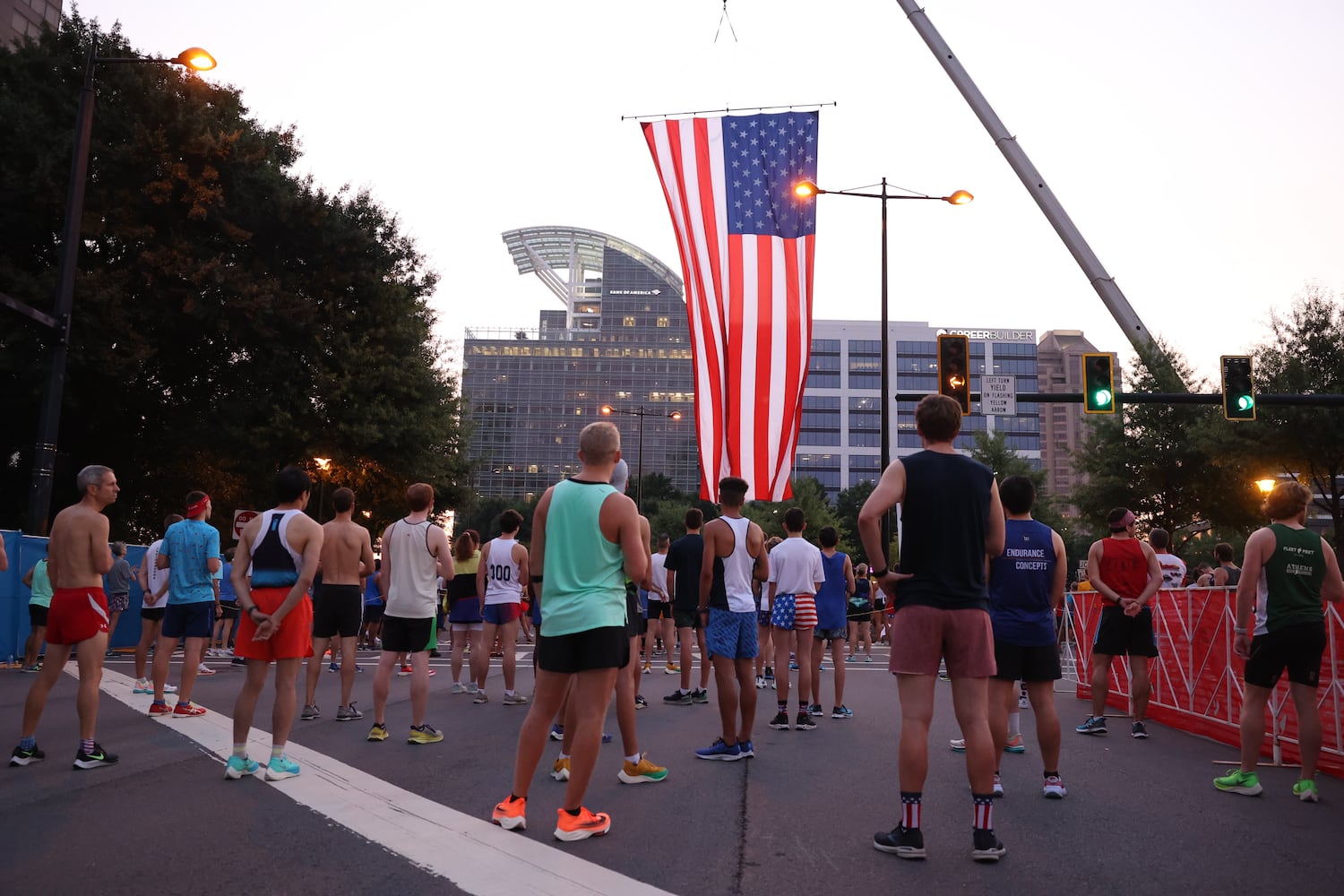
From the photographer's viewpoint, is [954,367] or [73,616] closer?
[73,616]

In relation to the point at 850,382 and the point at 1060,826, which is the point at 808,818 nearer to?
the point at 1060,826

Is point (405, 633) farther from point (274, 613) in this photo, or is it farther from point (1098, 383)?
point (1098, 383)

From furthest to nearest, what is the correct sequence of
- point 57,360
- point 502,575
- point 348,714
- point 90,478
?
point 57,360
point 502,575
point 348,714
point 90,478

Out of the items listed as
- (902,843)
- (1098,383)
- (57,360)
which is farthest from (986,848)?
(1098,383)

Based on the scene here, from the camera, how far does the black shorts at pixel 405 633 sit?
26.3 ft

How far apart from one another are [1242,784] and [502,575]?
6925mm

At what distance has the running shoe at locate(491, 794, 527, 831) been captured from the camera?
4633 millimetres

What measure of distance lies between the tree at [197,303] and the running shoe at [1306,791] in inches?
795

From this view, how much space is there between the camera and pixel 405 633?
26.5 ft

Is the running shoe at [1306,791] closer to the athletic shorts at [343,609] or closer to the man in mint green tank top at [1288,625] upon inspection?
the man in mint green tank top at [1288,625]

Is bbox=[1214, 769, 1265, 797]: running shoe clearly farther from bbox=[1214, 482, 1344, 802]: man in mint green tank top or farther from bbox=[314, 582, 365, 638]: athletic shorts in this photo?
bbox=[314, 582, 365, 638]: athletic shorts

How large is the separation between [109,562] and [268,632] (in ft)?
5.22

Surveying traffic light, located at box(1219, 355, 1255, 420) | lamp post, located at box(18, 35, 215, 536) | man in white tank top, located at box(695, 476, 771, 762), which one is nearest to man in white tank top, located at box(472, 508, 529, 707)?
man in white tank top, located at box(695, 476, 771, 762)

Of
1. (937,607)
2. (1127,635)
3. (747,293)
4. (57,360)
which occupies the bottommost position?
(1127,635)
